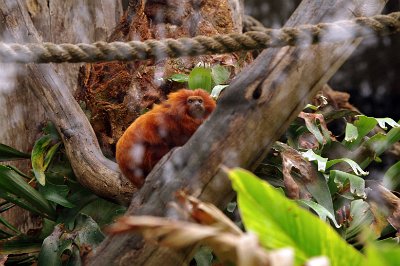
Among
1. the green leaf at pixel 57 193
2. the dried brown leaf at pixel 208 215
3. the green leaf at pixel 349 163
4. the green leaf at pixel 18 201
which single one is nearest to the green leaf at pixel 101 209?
the green leaf at pixel 57 193

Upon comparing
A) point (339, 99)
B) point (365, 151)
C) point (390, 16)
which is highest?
point (390, 16)

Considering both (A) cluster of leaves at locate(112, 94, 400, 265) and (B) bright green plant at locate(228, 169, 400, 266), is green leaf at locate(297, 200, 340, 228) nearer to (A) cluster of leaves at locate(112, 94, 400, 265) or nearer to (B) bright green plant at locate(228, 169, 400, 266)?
(A) cluster of leaves at locate(112, 94, 400, 265)

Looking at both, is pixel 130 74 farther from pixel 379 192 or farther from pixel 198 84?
pixel 379 192

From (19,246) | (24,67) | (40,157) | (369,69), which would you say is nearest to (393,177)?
(40,157)

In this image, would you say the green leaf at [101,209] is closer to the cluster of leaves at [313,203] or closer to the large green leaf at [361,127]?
the cluster of leaves at [313,203]

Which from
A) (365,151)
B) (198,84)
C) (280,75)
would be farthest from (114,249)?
(365,151)
